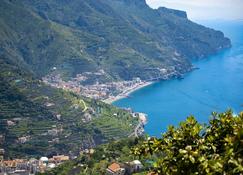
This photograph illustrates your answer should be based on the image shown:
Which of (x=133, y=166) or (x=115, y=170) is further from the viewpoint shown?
(x=133, y=166)

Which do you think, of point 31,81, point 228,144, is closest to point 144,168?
point 228,144

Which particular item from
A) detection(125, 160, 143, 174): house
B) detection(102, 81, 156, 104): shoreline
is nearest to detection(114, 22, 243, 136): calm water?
detection(102, 81, 156, 104): shoreline

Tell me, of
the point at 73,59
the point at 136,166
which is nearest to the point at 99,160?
the point at 136,166

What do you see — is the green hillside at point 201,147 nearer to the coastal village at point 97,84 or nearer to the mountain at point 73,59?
the mountain at point 73,59

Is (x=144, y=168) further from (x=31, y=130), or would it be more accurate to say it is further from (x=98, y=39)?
(x=98, y=39)

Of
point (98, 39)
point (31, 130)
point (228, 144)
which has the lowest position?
point (31, 130)

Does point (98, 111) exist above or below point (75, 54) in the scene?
below

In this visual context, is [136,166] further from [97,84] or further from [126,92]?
[97,84]
